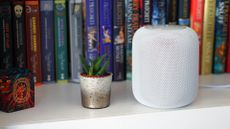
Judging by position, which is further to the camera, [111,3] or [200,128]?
[111,3]

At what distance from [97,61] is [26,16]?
0.18 meters

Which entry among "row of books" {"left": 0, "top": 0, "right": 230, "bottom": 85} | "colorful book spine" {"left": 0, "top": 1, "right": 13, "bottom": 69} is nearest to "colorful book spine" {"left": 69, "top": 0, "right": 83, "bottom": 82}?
"row of books" {"left": 0, "top": 0, "right": 230, "bottom": 85}

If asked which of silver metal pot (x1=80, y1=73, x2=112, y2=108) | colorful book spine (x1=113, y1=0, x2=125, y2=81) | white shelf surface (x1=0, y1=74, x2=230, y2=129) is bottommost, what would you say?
white shelf surface (x1=0, y1=74, x2=230, y2=129)

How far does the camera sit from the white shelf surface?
0.62 m

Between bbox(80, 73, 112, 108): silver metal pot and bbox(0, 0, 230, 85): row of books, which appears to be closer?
bbox(80, 73, 112, 108): silver metal pot

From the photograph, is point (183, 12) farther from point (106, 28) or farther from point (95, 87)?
point (95, 87)

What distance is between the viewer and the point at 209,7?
32.6 inches

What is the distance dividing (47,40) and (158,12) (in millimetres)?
222

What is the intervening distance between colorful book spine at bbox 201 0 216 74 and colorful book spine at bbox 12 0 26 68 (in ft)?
1.18

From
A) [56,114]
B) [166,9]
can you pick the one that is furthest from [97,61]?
[166,9]

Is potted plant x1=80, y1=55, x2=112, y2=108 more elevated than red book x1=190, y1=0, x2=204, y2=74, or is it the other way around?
red book x1=190, y1=0, x2=204, y2=74

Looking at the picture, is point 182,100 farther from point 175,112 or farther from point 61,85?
point 61,85

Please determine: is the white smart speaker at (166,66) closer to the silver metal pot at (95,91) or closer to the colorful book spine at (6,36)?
the silver metal pot at (95,91)

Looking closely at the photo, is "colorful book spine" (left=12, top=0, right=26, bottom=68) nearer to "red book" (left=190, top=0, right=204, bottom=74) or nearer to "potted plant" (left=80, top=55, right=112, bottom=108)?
"potted plant" (left=80, top=55, right=112, bottom=108)
